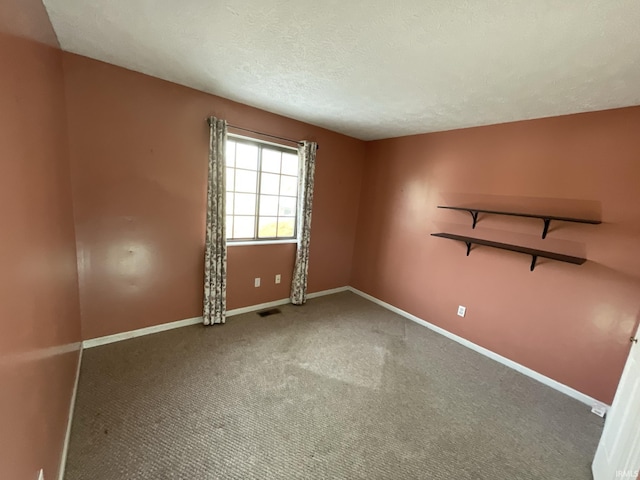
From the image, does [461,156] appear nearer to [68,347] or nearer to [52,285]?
[52,285]

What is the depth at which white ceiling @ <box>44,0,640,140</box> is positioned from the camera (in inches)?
50.1

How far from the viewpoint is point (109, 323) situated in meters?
2.45

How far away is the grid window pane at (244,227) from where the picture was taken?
10.4 feet

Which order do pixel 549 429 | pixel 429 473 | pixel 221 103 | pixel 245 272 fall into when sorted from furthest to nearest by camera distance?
pixel 245 272 → pixel 221 103 → pixel 549 429 → pixel 429 473

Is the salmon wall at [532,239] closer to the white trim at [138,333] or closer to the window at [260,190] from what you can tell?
the window at [260,190]

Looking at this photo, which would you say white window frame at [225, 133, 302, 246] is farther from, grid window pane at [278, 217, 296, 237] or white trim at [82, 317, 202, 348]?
white trim at [82, 317, 202, 348]

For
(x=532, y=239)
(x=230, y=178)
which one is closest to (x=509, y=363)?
(x=532, y=239)

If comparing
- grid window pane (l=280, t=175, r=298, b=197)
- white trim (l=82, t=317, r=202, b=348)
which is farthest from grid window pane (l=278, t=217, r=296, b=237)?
white trim (l=82, t=317, r=202, b=348)

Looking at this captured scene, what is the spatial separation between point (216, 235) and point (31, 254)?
1736 mm

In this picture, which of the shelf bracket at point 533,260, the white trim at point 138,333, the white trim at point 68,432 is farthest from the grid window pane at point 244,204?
the shelf bracket at point 533,260

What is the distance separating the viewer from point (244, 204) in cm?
317

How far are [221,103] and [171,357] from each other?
250cm

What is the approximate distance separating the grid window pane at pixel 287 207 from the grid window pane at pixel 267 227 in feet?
0.45

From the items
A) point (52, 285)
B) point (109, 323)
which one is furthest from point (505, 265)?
point (109, 323)
